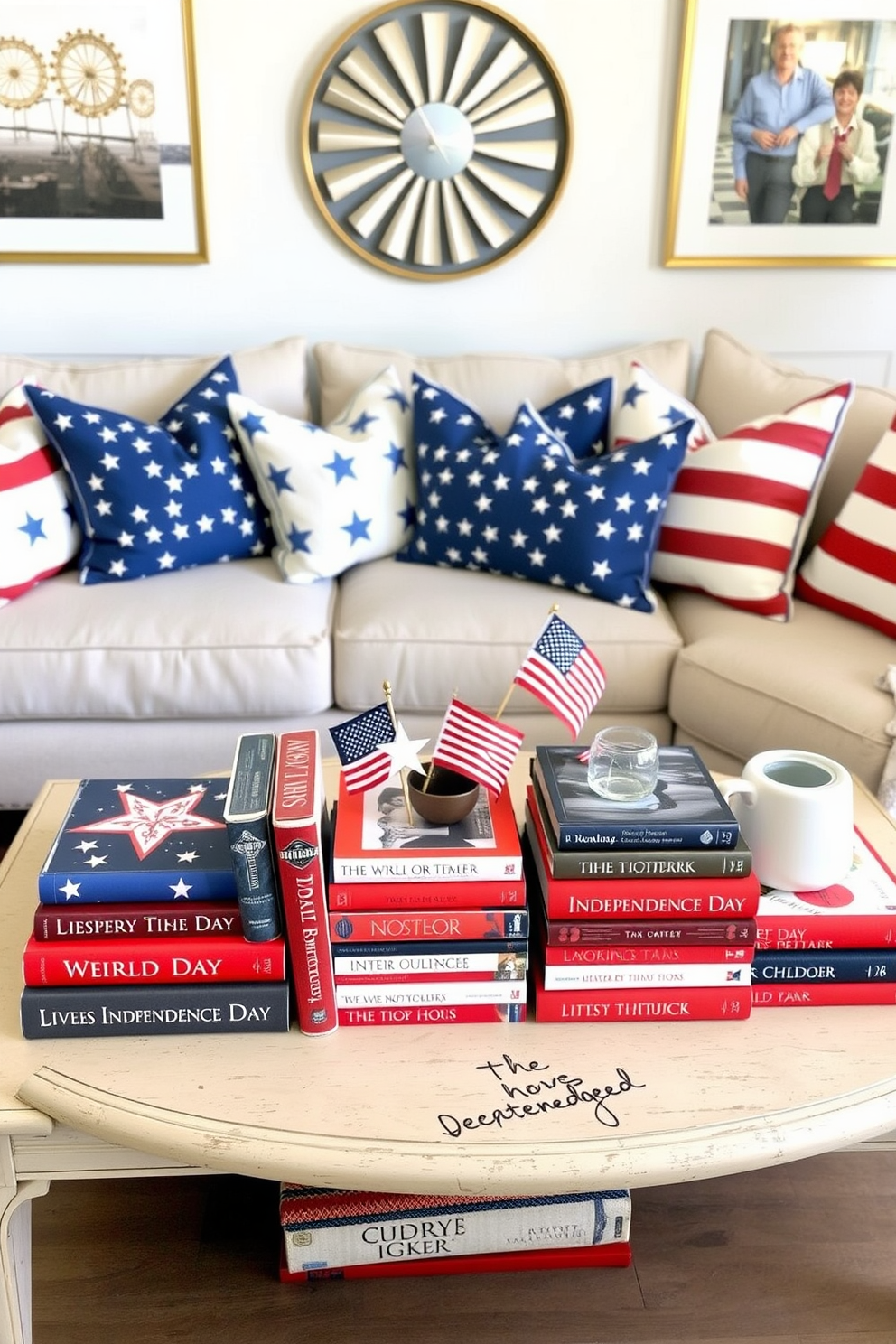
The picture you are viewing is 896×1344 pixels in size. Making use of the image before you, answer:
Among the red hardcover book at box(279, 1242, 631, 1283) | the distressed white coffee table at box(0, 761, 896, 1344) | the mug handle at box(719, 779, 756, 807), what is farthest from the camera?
the red hardcover book at box(279, 1242, 631, 1283)

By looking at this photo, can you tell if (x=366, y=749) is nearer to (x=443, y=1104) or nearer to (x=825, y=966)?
(x=443, y=1104)

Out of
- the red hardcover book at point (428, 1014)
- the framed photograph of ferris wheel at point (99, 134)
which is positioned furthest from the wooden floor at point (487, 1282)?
the framed photograph of ferris wheel at point (99, 134)

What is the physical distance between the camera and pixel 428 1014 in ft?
3.77

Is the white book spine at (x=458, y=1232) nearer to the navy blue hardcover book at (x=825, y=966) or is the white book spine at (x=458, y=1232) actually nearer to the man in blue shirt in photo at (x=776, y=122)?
the navy blue hardcover book at (x=825, y=966)

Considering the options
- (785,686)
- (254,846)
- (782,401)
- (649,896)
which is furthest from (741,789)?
(782,401)

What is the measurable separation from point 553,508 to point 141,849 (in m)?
1.31

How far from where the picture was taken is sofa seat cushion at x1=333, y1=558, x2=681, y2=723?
2.14m

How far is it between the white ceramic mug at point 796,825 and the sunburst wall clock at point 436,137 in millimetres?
1956

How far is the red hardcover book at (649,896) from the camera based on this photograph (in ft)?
3.66

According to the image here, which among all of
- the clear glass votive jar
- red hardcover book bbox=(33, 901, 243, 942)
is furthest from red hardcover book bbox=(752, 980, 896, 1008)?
red hardcover book bbox=(33, 901, 243, 942)

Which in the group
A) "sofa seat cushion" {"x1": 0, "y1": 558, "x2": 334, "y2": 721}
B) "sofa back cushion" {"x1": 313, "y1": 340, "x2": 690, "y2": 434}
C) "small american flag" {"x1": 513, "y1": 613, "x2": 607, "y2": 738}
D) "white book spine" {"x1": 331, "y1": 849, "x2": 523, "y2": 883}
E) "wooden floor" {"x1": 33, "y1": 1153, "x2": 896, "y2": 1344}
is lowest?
"wooden floor" {"x1": 33, "y1": 1153, "x2": 896, "y2": 1344}

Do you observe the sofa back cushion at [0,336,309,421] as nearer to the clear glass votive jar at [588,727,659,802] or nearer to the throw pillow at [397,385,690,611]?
the throw pillow at [397,385,690,611]

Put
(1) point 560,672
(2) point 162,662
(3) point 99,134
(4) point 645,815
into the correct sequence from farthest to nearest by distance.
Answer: (3) point 99,134
(2) point 162,662
(1) point 560,672
(4) point 645,815

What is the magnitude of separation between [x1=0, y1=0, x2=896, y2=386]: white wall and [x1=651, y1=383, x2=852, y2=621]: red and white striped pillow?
695 mm
